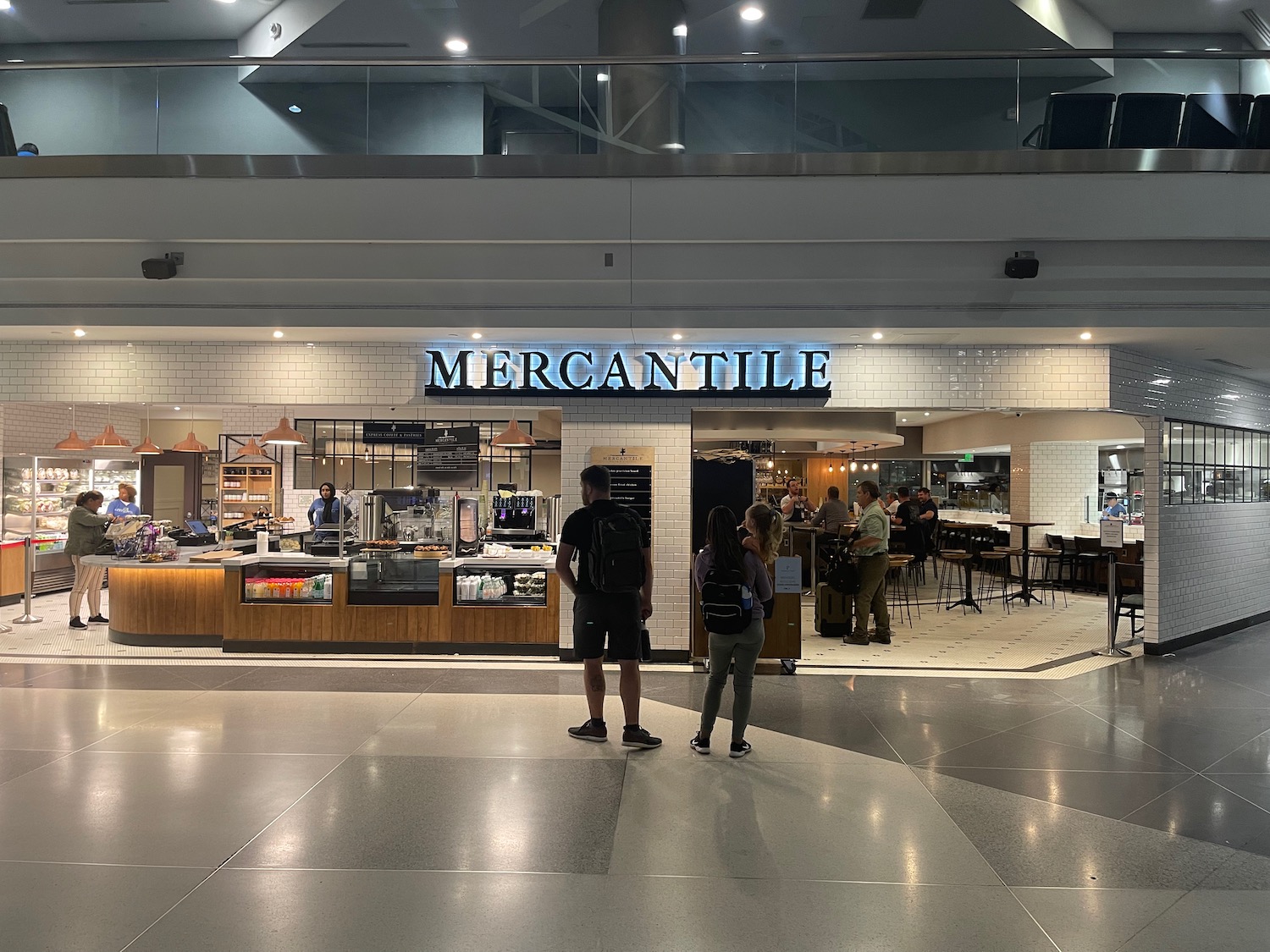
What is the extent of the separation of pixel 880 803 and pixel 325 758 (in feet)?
11.2

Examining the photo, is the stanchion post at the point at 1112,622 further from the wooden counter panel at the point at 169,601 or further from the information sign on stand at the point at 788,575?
the wooden counter panel at the point at 169,601

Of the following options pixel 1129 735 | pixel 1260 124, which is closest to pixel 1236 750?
pixel 1129 735

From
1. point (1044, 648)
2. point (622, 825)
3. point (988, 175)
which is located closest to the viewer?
point (622, 825)

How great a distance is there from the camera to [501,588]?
827 centimetres

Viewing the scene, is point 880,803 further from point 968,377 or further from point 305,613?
point 305,613

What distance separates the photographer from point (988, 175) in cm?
698

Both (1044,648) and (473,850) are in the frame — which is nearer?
(473,850)

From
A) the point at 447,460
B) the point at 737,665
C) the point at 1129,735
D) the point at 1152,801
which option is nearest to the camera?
the point at 1152,801

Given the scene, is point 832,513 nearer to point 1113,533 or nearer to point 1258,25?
point 1113,533

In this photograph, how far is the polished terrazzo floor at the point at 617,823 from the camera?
3246 millimetres

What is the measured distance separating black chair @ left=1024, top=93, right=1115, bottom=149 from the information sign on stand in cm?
426

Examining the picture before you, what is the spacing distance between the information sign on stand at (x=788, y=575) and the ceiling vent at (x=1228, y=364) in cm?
562

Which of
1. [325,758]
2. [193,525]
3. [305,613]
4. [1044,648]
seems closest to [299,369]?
[305,613]

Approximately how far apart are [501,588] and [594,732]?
3015 millimetres
